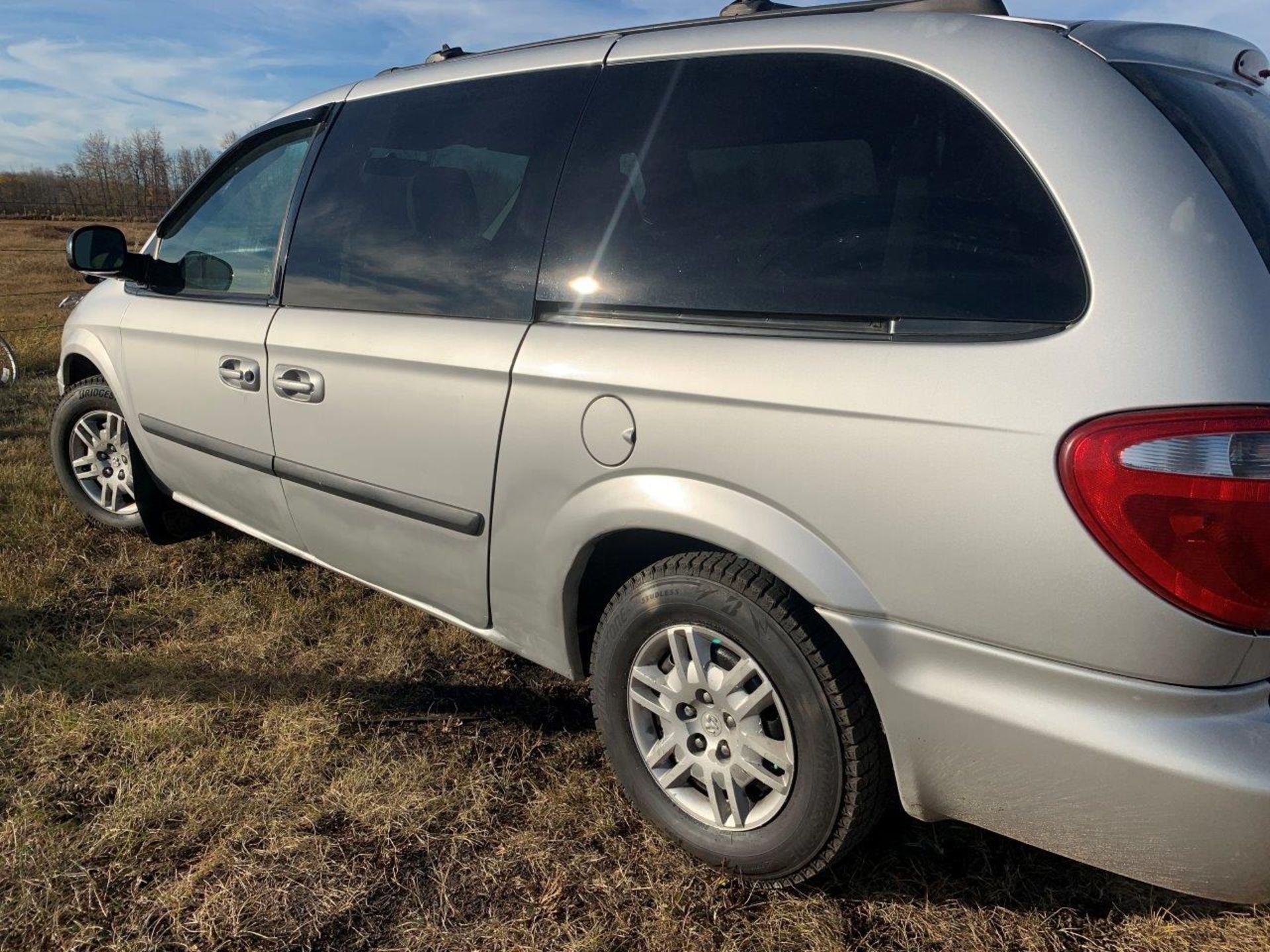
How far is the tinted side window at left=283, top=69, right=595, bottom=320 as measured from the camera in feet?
7.72

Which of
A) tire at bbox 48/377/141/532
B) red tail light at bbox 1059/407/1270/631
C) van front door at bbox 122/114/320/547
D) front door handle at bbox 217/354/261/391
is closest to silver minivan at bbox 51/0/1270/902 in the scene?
red tail light at bbox 1059/407/1270/631

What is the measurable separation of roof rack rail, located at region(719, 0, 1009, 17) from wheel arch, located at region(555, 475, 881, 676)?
106 cm

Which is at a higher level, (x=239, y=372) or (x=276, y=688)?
(x=239, y=372)

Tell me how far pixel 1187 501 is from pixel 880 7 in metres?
1.23

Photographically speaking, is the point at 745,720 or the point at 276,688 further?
the point at 276,688

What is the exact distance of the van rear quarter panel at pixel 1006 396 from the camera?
1431 mm

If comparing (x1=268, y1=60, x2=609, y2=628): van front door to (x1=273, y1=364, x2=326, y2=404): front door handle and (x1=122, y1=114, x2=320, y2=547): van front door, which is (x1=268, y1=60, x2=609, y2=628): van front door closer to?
(x1=273, y1=364, x2=326, y2=404): front door handle

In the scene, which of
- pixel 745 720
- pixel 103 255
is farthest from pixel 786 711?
pixel 103 255

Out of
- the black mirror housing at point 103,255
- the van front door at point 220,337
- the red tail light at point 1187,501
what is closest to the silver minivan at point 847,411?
the red tail light at point 1187,501

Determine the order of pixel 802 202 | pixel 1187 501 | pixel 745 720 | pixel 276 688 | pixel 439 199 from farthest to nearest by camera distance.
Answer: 1. pixel 276 688
2. pixel 439 199
3. pixel 745 720
4. pixel 802 202
5. pixel 1187 501

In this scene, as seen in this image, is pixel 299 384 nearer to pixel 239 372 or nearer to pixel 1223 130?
pixel 239 372

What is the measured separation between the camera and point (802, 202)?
6.10 feet

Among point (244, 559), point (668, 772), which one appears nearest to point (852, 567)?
point (668, 772)

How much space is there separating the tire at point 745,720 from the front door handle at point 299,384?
1.16 meters
